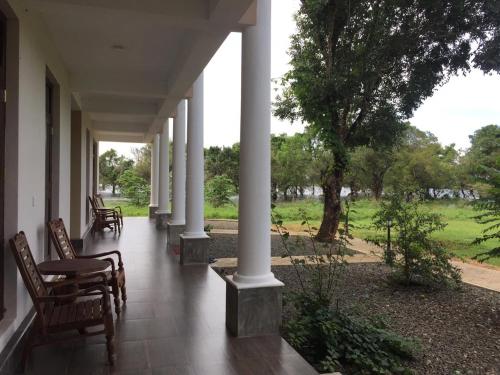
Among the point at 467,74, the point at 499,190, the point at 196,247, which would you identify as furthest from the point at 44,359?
the point at 467,74

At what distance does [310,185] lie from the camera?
80.5 ft

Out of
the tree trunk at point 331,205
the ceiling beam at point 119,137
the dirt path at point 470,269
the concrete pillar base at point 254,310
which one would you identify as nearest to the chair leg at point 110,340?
the concrete pillar base at point 254,310

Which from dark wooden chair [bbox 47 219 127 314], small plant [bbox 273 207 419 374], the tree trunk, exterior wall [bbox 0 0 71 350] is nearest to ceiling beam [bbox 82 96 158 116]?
exterior wall [bbox 0 0 71 350]

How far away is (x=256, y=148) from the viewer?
370cm

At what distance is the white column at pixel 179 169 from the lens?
26.9 ft

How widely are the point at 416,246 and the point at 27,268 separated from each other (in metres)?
5.40

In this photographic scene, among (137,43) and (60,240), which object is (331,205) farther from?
(60,240)

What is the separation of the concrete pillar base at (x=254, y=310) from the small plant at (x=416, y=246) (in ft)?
11.7

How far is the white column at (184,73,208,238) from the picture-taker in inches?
250

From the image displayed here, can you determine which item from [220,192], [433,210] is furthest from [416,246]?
[220,192]

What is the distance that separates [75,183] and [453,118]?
31205 mm

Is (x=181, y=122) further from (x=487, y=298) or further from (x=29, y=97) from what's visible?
(x=487, y=298)

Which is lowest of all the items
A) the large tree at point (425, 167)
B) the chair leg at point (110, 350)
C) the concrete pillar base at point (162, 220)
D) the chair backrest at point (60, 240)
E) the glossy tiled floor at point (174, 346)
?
the glossy tiled floor at point (174, 346)

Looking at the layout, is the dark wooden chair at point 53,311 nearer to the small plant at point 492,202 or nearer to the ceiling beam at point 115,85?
the ceiling beam at point 115,85
